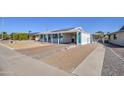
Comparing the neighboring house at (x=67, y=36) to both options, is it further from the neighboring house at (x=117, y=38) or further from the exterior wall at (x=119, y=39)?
the exterior wall at (x=119, y=39)

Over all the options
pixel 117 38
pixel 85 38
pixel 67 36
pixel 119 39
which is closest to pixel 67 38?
pixel 67 36

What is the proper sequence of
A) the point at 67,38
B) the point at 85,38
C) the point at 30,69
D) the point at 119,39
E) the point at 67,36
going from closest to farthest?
the point at 30,69
the point at 67,36
the point at 67,38
the point at 85,38
the point at 119,39

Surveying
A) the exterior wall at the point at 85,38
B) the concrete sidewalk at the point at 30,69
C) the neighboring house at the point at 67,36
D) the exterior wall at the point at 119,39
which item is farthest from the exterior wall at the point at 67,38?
the exterior wall at the point at 119,39

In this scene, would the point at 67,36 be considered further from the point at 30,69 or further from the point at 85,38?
the point at 30,69

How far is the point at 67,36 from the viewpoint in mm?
7809

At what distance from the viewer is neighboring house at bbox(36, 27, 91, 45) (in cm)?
734

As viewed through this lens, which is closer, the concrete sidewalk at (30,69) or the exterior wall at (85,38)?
the concrete sidewalk at (30,69)

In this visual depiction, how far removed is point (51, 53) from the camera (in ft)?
29.0

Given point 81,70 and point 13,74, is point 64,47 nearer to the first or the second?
point 81,70

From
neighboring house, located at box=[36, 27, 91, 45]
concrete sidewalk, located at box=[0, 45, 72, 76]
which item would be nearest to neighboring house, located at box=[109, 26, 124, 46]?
neighboring house, located at box=[36, 27, 91, 45]

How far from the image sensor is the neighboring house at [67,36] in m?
7.34

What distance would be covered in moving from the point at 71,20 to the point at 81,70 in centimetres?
190

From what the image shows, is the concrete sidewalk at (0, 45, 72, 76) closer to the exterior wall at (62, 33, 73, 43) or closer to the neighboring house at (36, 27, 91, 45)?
the neighboring house at (36, 27, 91, 45)
